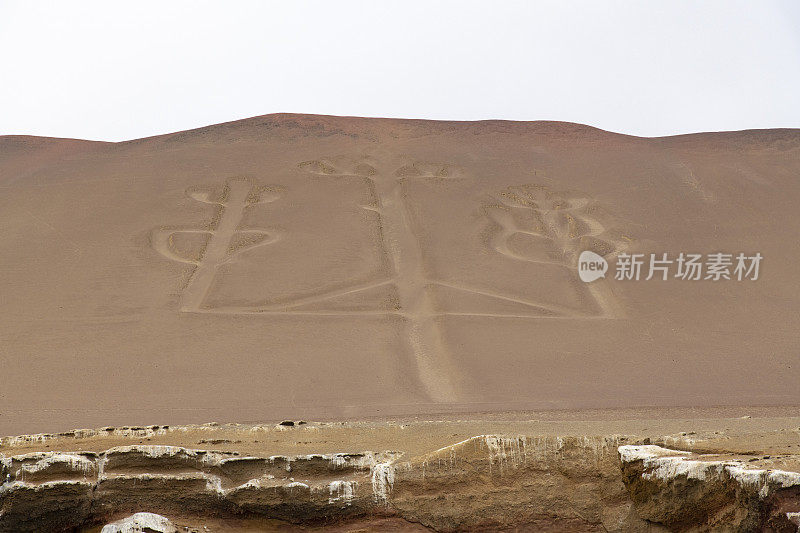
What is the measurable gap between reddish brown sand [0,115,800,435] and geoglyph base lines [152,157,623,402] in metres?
0.05

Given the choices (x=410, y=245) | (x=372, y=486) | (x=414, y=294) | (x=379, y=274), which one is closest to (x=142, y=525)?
(x=372, y=486)

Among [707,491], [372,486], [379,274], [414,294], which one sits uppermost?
[379,274]

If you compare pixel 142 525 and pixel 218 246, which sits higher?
pixel 218 246

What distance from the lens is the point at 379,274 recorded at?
595 inches

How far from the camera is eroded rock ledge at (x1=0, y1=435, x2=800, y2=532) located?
486cm

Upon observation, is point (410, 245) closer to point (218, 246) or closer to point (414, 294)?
point (414, 294)

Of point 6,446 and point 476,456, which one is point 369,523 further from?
point 6,446

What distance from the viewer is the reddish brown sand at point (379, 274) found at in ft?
36.9

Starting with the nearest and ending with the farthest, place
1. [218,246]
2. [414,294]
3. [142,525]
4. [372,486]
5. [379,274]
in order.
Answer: [142,525]
[372,486]
[414,294]
[379,274]
[218,246]

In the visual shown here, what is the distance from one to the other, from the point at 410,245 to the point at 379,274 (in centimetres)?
136

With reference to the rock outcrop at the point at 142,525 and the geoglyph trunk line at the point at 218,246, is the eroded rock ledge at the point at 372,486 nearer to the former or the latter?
the rock outcrop at the point at 142,525

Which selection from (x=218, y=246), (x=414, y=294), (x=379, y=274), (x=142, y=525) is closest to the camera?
(x=142, y=525)

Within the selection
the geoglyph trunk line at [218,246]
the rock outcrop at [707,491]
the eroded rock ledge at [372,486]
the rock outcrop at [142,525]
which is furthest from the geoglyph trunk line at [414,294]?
the rock outcrop at [142,525]

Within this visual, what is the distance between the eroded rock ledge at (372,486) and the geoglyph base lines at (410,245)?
5.83 meters
